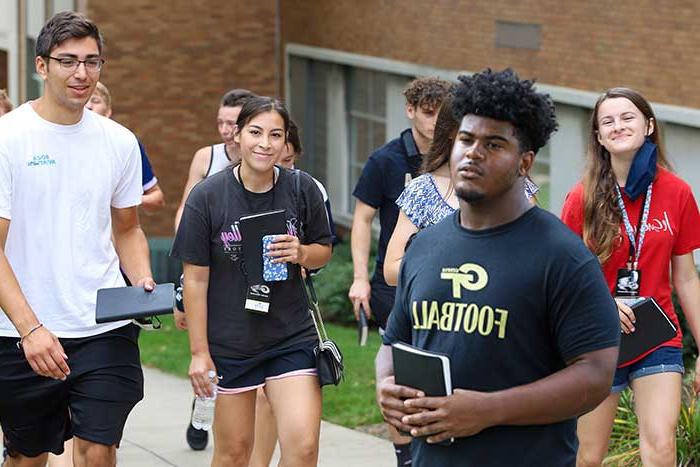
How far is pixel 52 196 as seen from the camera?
5957 mm

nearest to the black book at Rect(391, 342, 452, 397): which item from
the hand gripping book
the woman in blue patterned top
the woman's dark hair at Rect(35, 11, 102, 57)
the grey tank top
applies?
the hand gripping book

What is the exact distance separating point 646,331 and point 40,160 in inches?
100

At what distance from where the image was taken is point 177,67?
19.0 metres

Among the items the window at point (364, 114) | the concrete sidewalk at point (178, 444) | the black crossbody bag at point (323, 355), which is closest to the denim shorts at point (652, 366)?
the black crossbody bag at point (323, 355)

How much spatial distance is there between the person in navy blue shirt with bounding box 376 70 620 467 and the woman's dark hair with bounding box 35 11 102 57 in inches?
94.9

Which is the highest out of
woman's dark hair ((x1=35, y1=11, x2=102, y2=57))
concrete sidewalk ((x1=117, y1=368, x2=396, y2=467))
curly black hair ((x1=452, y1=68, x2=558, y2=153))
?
curly black hair ((x1=452, y1=68, x2=558, y2=153))

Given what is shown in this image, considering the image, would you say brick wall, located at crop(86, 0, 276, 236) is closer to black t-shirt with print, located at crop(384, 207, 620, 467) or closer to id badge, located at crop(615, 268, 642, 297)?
id badge, located at crop(615, 268, 642, 297)

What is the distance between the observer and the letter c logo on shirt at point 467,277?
3.89 m

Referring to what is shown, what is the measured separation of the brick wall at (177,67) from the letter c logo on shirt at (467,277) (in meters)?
15.2

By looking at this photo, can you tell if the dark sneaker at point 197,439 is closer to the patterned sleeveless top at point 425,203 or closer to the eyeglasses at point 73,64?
the patterned sleeveless top at point 425,203

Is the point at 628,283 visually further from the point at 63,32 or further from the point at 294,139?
the point at 63,32

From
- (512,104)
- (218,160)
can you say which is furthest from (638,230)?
(218,160)

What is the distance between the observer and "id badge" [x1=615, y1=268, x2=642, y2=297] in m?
6.24

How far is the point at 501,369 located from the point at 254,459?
11.3 ft
